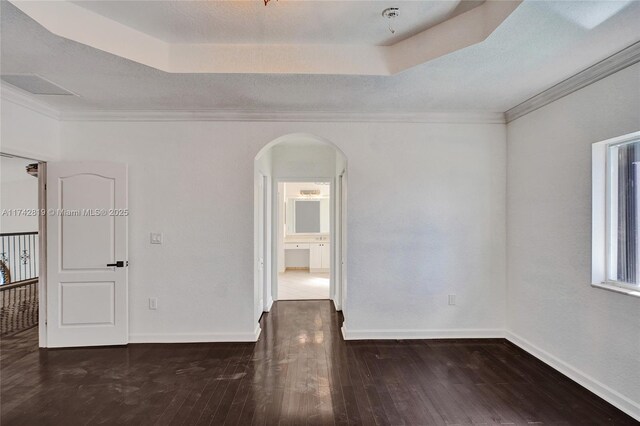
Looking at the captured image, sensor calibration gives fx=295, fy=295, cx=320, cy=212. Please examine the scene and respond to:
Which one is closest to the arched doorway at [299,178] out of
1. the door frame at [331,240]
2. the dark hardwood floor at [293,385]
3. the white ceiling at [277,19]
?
the door frame at [331,240]

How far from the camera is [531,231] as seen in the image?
3.16 metres

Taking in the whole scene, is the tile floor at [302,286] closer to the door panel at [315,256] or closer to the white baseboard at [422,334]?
the door panel at [315,256]

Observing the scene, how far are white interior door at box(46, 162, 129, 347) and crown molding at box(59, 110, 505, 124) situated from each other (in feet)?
1.95

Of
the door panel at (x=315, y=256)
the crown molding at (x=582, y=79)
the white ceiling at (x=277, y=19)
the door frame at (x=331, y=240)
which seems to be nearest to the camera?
the white ceiling at (x=277, y=19)

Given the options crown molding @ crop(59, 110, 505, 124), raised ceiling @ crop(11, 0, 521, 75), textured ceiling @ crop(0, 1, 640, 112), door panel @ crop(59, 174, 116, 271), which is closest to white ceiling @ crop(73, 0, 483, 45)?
raised ceiling @ crop(11, 0, 521, 75)

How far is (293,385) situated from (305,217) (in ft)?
18.9

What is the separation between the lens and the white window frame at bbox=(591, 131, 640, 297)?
246 centimetres

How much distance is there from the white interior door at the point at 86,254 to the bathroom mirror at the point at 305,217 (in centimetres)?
500

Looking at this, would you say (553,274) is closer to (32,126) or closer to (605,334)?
(605,334)

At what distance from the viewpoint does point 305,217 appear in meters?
8.16

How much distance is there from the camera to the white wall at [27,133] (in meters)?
2.77

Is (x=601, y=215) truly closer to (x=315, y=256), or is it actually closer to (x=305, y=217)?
(x=315, y=256)

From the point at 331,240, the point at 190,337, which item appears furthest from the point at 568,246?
the point at 190,337

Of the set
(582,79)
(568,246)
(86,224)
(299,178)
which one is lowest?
(568,246)
